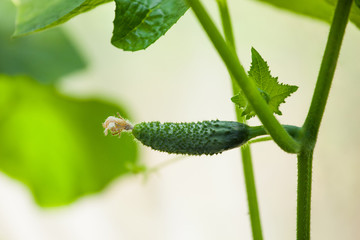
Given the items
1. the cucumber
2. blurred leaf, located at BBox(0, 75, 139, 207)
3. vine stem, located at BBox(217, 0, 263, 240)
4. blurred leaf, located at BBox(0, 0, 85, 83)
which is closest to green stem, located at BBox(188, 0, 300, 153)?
the cucumber

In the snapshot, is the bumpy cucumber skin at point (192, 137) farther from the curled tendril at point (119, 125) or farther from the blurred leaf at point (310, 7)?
the blurred leaf at point (310, 7)

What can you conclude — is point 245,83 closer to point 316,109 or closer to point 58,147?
point 316,109

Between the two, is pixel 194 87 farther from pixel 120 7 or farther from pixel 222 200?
pixel 120 7

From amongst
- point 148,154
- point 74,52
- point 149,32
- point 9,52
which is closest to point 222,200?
point 148,154

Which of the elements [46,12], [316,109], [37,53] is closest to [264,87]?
[316,109]

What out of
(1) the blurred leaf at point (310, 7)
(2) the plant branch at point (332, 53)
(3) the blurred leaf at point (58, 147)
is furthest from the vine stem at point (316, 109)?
(3) the blurred leaf at point (58, 147)

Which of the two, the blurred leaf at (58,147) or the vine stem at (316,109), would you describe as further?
the blurred leaf at (58,147)

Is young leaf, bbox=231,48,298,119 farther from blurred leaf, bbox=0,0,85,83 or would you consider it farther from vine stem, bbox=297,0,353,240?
blurred leaf, bbox=0,0,85,83
